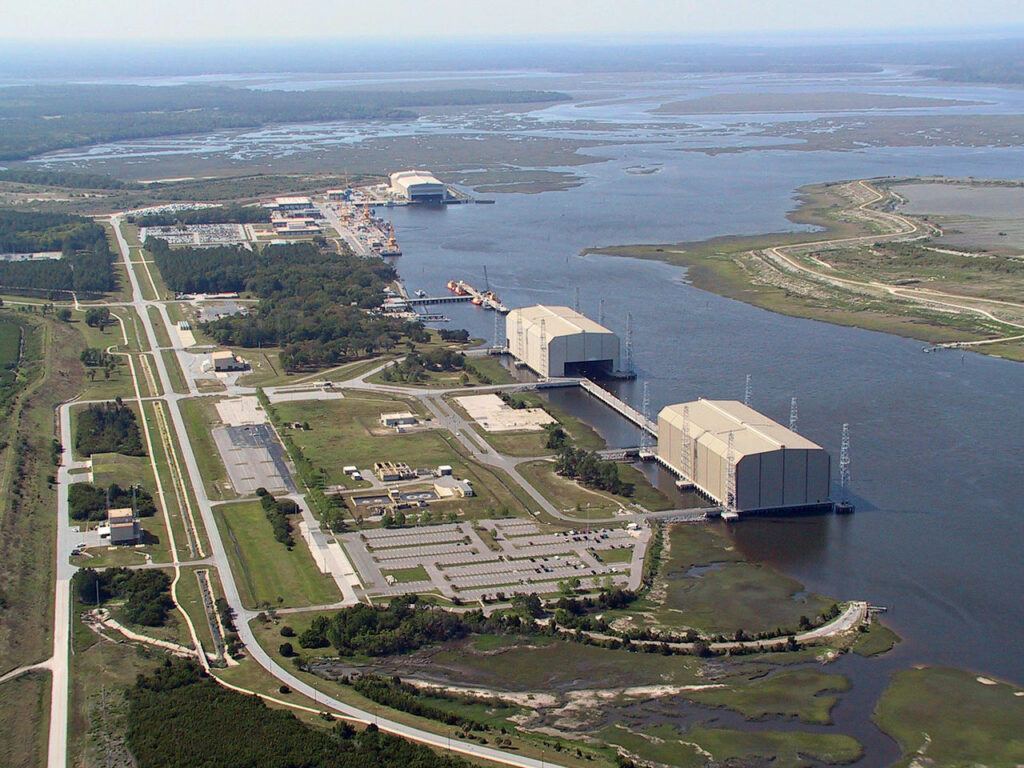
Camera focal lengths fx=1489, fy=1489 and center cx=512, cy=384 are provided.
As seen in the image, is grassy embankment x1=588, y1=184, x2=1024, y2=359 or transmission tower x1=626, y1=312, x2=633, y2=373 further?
grassy embankment x1=588, y1=184, x2=1024, y2=359

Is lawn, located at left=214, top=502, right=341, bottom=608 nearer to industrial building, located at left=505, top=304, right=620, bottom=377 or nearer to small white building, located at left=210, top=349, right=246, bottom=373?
small white building, located at left=210, top=349, right=246, bottom=373

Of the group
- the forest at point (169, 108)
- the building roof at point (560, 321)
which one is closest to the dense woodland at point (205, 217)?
the building roof at point (560, 321)

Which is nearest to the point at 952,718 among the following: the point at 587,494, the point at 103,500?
the point at 587,494

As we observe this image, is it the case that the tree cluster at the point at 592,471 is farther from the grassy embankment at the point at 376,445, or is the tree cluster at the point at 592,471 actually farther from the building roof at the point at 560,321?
the building roof at the point at 560,321

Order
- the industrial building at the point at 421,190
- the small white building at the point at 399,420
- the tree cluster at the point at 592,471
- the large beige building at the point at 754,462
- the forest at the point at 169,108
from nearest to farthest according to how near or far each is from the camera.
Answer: the large beige building at the point at 754,462 → the tree cluster at the point at 592,471 → the small white building at the point at 399,420 → the industrial building at the point at 421,190 → the forest at the point at 169,108

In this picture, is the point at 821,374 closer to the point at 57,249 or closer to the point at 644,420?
the point at 644,420

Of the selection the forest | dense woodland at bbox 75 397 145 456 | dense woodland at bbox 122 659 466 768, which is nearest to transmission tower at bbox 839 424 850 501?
dense woodland at bbox 122 659 466 768
